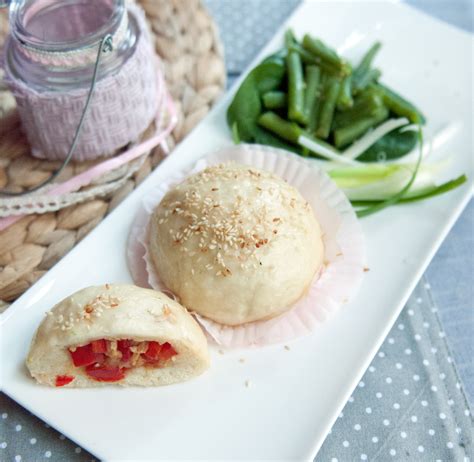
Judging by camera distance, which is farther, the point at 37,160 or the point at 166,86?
the point at 166,86

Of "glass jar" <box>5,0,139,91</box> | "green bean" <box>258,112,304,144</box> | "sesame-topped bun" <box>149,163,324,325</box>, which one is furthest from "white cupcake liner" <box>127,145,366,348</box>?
"glass jar" <box>5,0,139,91</box>

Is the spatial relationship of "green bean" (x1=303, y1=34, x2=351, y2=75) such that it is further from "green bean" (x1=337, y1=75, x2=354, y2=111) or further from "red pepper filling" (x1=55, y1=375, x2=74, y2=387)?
"red pepper filling" (x1=55, y1=375, x2=74, y2=387)

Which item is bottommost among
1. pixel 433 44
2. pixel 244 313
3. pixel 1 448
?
pixel 1 448

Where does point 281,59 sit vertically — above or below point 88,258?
above

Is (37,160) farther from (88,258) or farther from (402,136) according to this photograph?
(402,136)

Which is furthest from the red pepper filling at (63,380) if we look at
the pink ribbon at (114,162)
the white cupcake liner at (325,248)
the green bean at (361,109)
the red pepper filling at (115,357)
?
the green bean at (361,109)

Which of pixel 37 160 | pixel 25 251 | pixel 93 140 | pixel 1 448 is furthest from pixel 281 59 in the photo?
pixel 1 448

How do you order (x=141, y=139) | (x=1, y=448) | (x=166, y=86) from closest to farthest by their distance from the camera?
(x=1, y=448) < (x=141, y=139) < (x=166, y=86)
